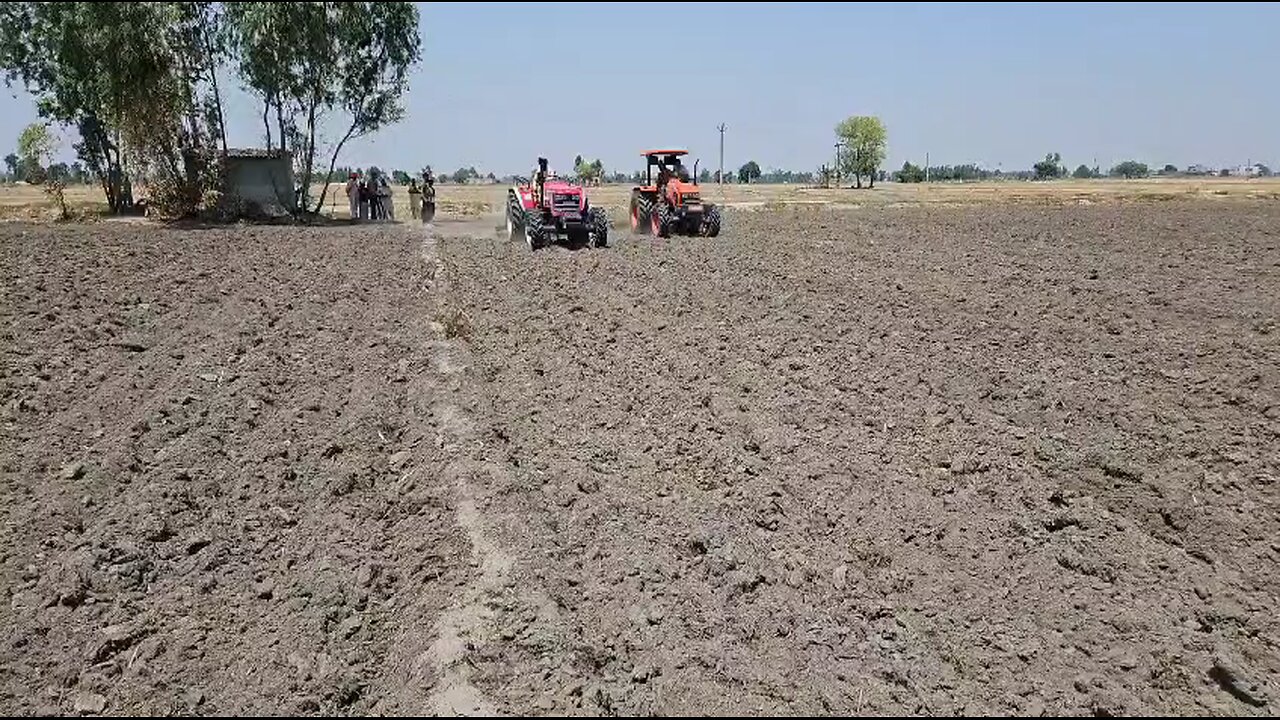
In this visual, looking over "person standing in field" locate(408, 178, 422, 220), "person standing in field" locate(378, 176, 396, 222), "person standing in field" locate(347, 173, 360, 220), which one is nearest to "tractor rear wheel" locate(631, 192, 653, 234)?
"person standing in field" locate(408, 178, 422, 220)

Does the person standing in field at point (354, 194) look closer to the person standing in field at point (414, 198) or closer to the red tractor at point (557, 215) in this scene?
the person standing in field at point (414, 198)

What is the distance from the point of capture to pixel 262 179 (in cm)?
2745

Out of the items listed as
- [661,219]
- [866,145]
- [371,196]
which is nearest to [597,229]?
[661,219]

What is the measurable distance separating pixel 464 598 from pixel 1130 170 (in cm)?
18092

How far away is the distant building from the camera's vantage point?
26.8m

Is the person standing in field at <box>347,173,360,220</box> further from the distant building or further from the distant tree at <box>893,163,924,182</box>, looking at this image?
the distant tree at <box>893,163,924,182</box>

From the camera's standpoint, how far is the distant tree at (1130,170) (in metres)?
154

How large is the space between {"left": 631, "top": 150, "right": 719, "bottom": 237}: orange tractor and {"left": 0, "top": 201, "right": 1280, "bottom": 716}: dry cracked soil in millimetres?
8659

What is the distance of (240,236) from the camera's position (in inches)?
801

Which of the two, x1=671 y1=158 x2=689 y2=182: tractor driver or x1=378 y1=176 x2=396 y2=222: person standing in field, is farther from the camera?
x1=378 y1=176 x2=396 y2=222: person standing in field

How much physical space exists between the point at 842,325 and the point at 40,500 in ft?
24.4

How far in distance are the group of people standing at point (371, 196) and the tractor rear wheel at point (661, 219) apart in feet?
40.2

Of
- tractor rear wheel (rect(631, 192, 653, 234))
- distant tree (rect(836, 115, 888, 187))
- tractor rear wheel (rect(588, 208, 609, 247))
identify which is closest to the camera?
tractor rear wheel (rect(588, 208, 609, 247))

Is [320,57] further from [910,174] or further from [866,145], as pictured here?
[910,174]
